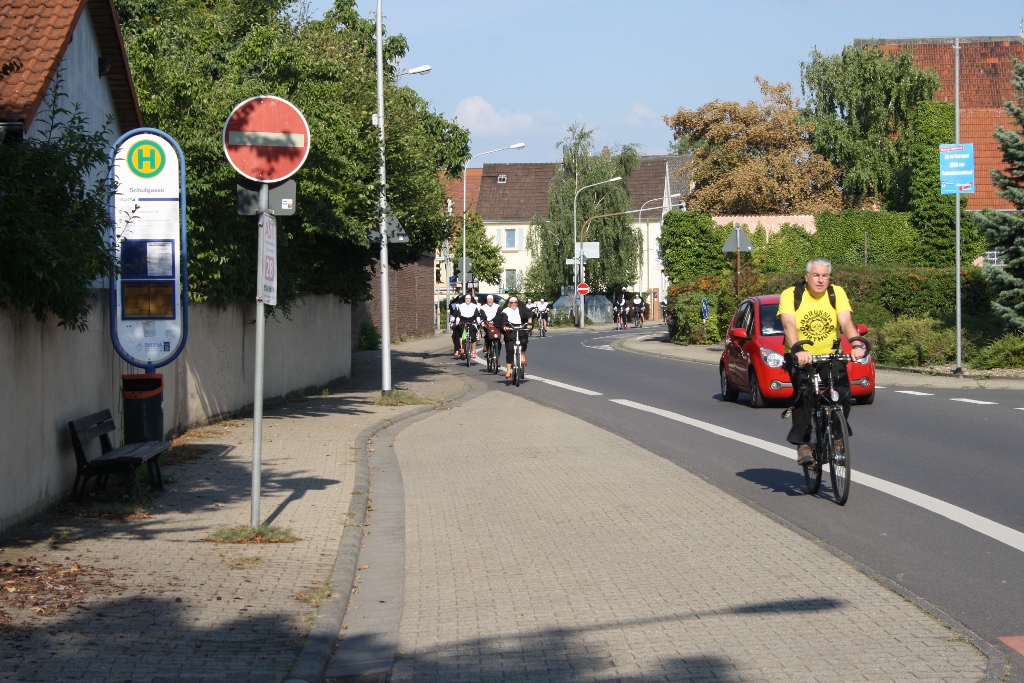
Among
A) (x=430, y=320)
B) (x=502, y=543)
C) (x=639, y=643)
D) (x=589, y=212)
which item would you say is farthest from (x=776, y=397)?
(x=589, y=212)

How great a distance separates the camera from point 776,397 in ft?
57.8

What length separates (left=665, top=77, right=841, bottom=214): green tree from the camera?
2749 inches

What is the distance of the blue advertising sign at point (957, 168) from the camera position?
22250 millimetres

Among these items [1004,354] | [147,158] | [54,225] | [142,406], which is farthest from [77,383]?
[1004,354]

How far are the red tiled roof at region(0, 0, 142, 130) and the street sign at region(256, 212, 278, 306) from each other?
5411 mm

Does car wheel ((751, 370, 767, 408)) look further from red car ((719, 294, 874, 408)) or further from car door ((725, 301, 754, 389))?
car door ((725, 301, 754, 389))

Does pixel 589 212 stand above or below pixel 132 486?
above

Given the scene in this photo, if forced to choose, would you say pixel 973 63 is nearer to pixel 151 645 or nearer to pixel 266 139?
pixel 266 139

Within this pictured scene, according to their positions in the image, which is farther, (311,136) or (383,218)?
(383,218)

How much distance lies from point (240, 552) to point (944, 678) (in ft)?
14.9

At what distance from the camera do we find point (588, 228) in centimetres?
7531

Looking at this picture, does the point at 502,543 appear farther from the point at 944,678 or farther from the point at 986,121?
the point at 986,121

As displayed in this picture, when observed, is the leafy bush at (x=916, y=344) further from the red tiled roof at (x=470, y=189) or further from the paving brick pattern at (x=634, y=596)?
the red tiled roof at (x=470, y=189)

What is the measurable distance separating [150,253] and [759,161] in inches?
2511
